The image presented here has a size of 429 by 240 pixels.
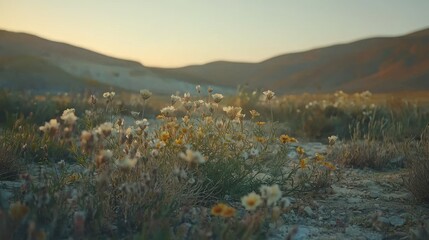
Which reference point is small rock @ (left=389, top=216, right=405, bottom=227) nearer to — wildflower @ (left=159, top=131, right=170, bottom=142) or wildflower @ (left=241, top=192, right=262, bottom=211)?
wildflower @ (left=241, top=192, right=262, bottom=211)

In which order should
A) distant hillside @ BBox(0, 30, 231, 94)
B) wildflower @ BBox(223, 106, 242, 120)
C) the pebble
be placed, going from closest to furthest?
wildflower @ BBox(223, 106, 242, 120) → the pebble → distant hillside @ BBox(0, 30, 231, 94)

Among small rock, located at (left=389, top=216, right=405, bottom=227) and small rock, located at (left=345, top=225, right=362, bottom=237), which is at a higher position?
small rock, located at (left=389, top=216, right=405, bottom=227)

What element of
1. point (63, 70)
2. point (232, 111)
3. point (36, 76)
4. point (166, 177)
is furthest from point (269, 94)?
point (63, 70)

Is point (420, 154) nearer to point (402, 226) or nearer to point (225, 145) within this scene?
point (402, 226)

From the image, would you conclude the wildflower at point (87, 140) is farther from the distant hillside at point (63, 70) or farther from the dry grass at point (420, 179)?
the distant hillside at point (63, 70)

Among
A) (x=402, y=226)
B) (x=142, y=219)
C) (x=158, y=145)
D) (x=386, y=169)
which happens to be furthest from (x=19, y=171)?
(x=386, y=169)

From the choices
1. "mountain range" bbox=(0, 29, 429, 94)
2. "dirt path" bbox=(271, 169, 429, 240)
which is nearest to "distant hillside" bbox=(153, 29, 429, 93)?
"mountain range" bbox=(0, 29, 429, 94)

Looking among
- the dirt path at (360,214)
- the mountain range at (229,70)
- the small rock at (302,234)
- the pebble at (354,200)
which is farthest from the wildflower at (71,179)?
→ the mountain range at (229,70)

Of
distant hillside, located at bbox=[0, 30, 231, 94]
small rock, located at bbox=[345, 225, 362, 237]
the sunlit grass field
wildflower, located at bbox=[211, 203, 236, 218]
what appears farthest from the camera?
distant hillside, located at bbox=[0, 30, 231, 94]
